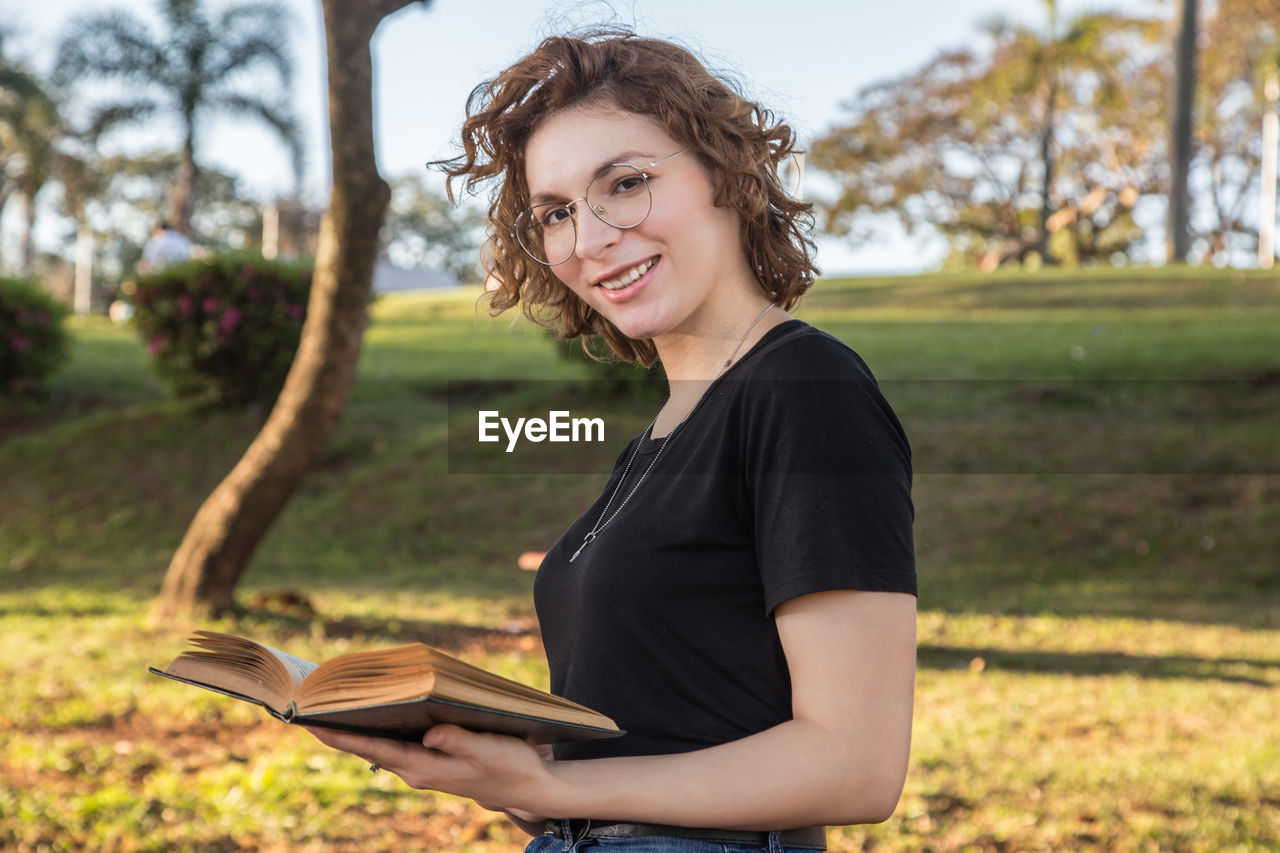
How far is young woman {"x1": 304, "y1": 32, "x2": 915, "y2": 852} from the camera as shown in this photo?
4.01ft

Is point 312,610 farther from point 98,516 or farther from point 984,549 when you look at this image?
point 984,549

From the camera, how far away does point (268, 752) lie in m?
4.76

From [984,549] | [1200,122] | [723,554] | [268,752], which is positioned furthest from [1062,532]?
[1200,122]

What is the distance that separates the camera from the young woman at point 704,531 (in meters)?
1.22

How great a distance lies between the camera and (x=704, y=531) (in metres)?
1.32

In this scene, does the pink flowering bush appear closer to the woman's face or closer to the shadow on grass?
the shadow on grass

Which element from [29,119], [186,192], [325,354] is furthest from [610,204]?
[186,192]

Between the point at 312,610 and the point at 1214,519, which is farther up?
the point at 1214,519

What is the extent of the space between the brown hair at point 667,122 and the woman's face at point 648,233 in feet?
0.09

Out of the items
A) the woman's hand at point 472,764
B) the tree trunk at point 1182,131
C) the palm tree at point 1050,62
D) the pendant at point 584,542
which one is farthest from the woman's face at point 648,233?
the palm tree at point 1050,62

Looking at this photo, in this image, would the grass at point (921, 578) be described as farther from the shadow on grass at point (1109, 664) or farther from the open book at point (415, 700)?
the open book at point (415, 700)

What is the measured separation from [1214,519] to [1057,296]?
9207 mm

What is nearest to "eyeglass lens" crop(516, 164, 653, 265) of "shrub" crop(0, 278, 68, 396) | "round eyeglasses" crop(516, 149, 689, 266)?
"round eyeglasses" crop(516, 149, 689, 266)

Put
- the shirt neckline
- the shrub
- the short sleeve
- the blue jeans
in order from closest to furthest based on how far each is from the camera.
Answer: the short sleeve
the blue jeans
the shirt neckline
the shrub
